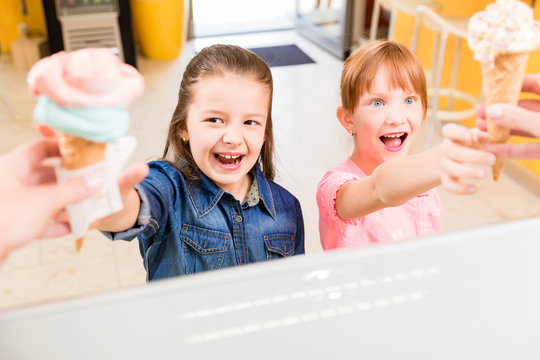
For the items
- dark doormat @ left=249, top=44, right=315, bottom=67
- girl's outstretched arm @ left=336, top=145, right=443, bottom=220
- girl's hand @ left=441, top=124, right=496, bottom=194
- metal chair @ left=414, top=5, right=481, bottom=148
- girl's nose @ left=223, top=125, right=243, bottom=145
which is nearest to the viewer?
girl's hand @ left=441, top=124, right=496, bottom=194

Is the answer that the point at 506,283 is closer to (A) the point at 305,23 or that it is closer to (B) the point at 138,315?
(B) the point at 138,315

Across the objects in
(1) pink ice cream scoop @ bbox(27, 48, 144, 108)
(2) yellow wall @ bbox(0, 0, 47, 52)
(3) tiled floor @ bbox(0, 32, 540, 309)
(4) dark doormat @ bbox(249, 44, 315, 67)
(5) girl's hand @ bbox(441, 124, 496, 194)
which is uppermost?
(1) pink ice cream scoop @ bbox(27, 48, 144, 108)

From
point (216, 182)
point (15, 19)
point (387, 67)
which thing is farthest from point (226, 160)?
point (15, 19)

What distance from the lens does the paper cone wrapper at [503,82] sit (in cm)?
73

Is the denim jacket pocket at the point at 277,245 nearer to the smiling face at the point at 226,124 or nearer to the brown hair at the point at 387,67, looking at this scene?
the smiling face at the point at 226,124

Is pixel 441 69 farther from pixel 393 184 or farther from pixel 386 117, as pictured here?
pixel 393 184

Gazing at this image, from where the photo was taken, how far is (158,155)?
2541 mm

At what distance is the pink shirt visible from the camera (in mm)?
1126

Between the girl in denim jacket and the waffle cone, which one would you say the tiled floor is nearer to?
the girl in denim jacket

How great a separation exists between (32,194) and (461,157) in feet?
1.73

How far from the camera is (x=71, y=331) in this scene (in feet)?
2.26

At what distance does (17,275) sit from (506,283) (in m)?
1.95

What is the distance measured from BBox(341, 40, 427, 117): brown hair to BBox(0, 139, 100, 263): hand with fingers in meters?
0.71

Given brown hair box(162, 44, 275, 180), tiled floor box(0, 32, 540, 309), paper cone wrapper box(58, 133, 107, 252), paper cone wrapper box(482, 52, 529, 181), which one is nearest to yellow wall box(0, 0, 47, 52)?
tiled floor box(0, 32, 540, 309)
